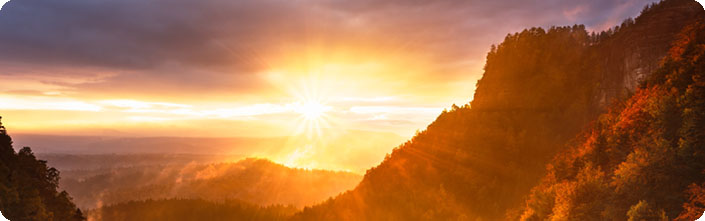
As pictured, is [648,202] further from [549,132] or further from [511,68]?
[511,68]

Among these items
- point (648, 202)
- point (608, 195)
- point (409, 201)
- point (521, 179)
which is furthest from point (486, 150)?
point (648, 202)

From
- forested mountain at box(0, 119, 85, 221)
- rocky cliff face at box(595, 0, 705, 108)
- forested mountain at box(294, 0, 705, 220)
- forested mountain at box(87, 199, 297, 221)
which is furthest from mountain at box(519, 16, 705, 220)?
forested mountain at box(87, 199, 297, 221)

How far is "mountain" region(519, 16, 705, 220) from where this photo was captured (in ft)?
49.7

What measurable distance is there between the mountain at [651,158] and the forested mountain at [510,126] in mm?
3448

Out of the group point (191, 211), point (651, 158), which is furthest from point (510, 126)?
point (191, 211)

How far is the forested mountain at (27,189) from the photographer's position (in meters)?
19.4

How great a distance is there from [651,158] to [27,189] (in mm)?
33700

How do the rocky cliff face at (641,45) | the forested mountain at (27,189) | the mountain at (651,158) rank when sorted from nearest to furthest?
the mountain at (651,158), the forested mountain at (27,189), the rocky cliff face at (641,45)

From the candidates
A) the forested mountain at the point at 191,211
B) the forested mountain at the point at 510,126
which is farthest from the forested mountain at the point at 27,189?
the forested mountain at the point at 191,211

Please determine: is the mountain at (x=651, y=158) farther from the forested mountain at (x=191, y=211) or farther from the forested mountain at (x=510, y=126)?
the forested mountain at (x=191, y=211)

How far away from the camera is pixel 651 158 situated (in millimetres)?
16266

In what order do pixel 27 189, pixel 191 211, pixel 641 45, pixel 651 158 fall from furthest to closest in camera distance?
pixel 191 211 < pixel 641 45 < pixel 27 189 < pixel 651 158

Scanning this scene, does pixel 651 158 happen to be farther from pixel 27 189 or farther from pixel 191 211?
pixel 191 211

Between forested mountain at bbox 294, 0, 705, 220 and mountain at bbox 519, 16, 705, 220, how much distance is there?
345 centimetres
